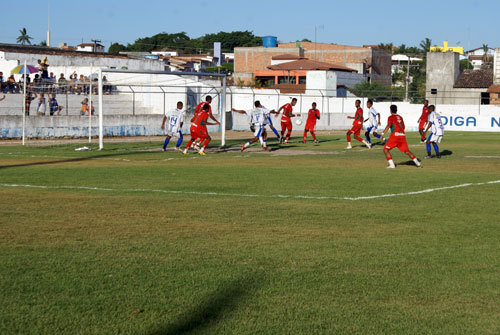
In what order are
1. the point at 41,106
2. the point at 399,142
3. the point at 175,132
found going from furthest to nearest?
1. the point at 41,106
2. the point at 175,132
3. the point at 399,142

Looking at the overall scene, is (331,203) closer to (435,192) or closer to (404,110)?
(435,192)

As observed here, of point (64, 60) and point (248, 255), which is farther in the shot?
point (64, 60)

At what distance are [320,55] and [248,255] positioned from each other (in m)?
97.3

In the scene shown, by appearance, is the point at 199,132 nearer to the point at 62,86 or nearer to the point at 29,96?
the point at 62,86

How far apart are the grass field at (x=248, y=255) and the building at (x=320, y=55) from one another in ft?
275

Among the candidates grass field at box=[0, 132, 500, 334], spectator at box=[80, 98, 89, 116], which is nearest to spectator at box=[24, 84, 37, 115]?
spectator at box=[80, 98, 89, 116]

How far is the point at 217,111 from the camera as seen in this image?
44250 mm

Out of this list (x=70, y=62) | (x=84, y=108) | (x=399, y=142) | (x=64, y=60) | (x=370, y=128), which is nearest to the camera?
(x=399, y=142)

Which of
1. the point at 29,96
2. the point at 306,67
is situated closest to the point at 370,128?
the point at 29,96

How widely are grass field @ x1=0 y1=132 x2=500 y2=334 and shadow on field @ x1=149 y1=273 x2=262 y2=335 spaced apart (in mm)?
18

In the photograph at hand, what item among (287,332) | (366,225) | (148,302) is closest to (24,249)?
(148,302)

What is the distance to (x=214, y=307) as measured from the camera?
19.8ft

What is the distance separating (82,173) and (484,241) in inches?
435

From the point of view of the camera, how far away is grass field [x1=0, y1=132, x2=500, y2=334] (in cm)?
577
